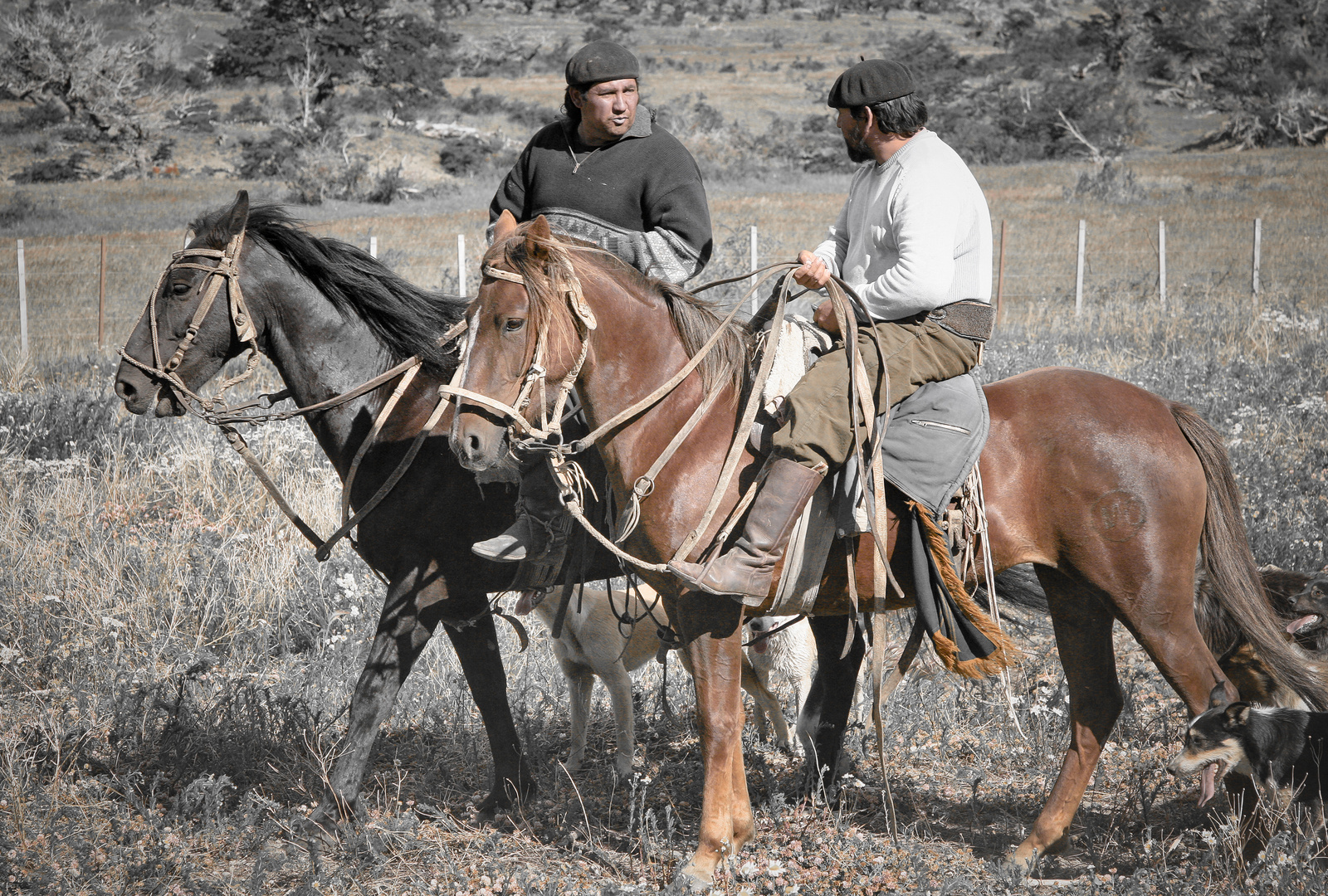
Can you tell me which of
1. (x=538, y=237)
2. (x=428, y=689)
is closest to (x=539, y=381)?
(x=538, y=237)

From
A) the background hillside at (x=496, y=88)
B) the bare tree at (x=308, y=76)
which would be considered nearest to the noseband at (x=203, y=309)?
the background hillside at (x=496, y=88)

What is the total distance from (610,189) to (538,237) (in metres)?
1.16

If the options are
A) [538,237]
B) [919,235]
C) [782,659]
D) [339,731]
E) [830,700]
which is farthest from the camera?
[782,659]

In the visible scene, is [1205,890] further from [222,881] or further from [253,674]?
[253,674]

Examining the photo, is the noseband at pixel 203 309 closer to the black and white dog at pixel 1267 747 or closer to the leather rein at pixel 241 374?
the leather rein at pixel 241 374

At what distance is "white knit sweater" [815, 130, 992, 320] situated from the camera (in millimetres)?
3535

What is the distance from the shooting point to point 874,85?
3.62 m

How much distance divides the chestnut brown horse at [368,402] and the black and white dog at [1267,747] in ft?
9.30

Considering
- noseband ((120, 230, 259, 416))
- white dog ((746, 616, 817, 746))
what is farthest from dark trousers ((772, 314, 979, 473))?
noseband ((120, 230, 259, 416))

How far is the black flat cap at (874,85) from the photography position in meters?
3.62

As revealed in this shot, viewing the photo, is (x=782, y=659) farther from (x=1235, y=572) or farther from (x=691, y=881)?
(x=1235, y=572)

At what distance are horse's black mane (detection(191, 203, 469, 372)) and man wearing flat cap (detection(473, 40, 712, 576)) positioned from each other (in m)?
0.70

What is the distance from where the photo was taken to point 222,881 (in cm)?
391

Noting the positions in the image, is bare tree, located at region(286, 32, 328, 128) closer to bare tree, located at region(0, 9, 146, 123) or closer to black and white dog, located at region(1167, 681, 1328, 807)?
bare tree, located at region(0, 9, 146, 123)
